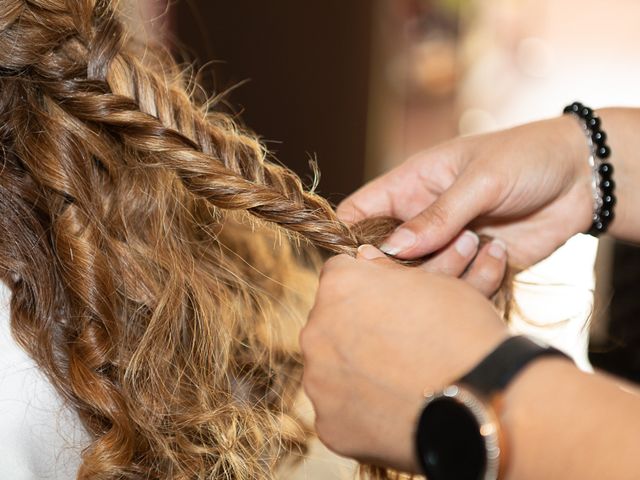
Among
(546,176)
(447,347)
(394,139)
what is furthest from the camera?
(394,139)

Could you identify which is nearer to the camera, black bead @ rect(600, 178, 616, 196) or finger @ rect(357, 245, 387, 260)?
finger @ rect(357, 245, 387, 260)

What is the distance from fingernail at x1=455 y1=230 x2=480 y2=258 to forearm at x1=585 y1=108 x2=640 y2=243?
0.23m

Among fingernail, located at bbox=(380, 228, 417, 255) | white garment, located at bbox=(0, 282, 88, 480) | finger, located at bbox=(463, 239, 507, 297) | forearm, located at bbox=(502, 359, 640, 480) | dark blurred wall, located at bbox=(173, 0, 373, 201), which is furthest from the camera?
dark blurred wall, located at bbox=(173, 0, 373, 201)

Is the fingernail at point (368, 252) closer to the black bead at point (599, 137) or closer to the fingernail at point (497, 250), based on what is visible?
the fingernail at point (497, 250)

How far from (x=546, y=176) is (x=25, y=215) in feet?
2.06

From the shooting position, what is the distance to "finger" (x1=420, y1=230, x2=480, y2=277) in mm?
925

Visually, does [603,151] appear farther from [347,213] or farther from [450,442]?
[450,442]

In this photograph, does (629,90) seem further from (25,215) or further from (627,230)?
(25,215)

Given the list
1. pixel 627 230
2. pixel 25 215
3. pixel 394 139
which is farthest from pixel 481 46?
pixel 25 215

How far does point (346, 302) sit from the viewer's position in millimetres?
690

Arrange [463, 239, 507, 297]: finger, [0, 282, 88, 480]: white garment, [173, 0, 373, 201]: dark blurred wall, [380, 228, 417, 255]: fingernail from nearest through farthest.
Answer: [0, 282, 88, 480]: white garment → [380, 228, 417, 255]: fingernail → [463, 239, 507, 297]: finger → [173, 0, 373, 201]: dark blurred wall

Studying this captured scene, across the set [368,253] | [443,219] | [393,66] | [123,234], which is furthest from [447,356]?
[393,66]

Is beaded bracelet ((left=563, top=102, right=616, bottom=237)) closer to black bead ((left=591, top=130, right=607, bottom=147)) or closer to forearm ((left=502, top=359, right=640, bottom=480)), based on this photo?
black bead ((left=591, top=130, right=607, bottom=147))

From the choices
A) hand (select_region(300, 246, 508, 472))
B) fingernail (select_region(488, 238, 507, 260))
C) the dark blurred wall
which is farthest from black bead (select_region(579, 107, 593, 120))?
the dark blurred wall
